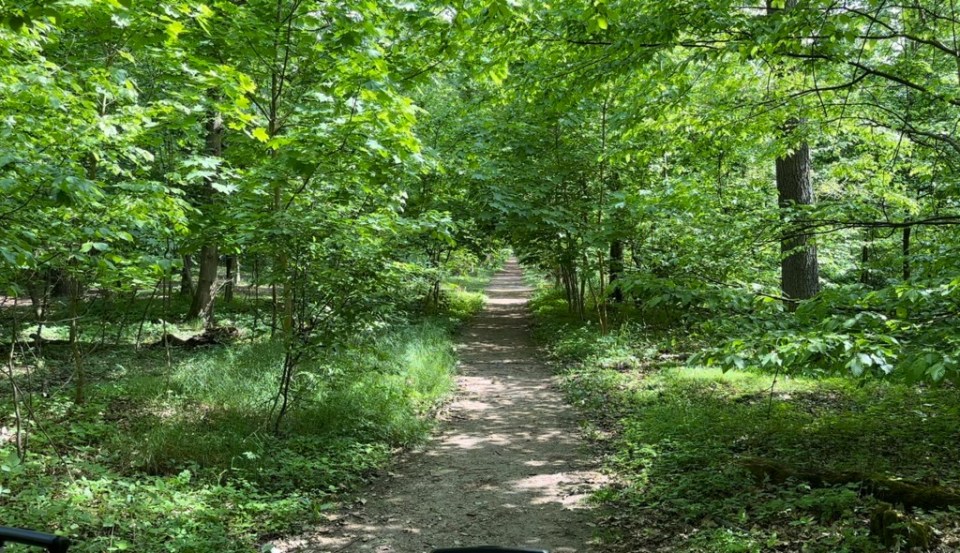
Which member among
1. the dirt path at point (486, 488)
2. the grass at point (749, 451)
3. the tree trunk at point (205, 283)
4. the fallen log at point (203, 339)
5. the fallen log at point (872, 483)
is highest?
the tree trunk at point (205, 283)

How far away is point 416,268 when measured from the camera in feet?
25.0

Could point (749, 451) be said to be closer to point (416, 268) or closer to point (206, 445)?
point (416, 268)

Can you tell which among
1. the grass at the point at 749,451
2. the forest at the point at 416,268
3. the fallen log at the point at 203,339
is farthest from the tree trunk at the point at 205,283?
the grass at the point at 749,451

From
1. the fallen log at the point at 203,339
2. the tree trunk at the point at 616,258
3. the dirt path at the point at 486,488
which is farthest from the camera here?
the tree trunk at the point at 616,258

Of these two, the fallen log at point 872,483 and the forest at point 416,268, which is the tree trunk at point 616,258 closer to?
the forest at point 416,268

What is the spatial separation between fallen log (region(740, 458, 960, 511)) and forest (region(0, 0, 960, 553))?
0.06 feet

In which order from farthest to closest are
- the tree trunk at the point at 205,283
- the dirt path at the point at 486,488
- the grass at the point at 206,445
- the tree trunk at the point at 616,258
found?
the tree trunk at the point at 205,283, the tree trunk at the point at 616,258, the dirt path at the point at 486,488, the grass at the point at 206,445

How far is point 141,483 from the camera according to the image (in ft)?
17.3

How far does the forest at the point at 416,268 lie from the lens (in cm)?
434

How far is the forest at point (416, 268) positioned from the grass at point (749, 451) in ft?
0.12

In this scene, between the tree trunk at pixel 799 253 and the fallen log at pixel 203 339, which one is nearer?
the tree trunk at pixel 799 253

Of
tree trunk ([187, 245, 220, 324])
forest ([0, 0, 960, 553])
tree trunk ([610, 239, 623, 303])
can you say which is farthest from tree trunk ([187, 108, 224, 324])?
tree trunk ([610, 239, 623, 303])

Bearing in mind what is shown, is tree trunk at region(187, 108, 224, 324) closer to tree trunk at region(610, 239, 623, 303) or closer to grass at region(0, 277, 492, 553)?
grass at region(0, 277, 492, 553)

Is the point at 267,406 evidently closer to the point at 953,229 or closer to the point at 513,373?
the point at 513,373
